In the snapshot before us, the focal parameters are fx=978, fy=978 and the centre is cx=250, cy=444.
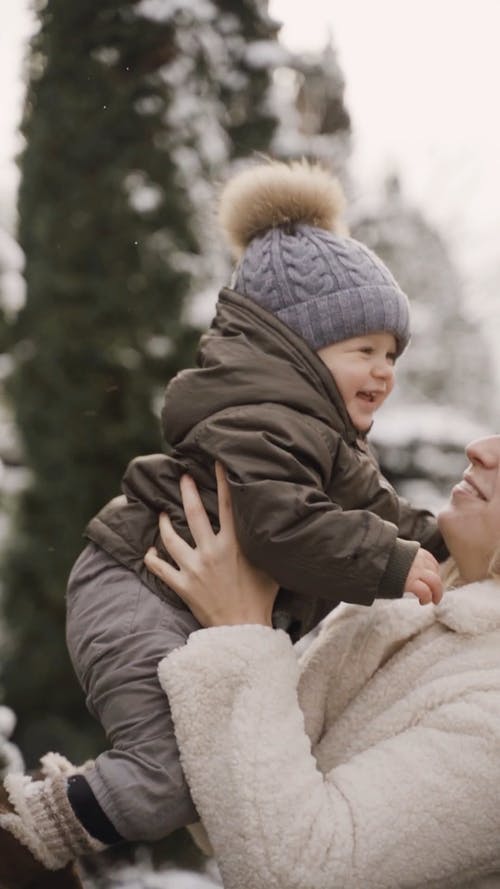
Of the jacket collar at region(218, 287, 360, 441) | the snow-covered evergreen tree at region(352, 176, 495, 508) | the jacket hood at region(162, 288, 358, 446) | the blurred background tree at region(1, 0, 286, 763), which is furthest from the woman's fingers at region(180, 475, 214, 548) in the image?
the snow-covered evergreen tree at region(352, 176, 495, 508)

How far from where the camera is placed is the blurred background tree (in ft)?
11.2

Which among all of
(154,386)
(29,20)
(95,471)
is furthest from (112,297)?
(29,20)

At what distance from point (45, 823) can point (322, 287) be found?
110 centimetres

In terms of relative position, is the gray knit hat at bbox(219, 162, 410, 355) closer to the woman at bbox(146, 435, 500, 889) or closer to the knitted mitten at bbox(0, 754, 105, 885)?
the woman at bbox(146, 435, 500, 889)

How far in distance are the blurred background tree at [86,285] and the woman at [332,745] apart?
1689 mm

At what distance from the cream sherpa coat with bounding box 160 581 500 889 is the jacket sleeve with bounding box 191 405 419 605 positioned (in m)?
0.16

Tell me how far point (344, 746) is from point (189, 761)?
13.4 inches

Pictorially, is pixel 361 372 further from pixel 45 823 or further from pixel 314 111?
pixel 314 111

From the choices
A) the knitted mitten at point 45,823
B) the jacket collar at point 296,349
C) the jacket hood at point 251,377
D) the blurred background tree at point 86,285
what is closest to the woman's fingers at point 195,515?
the jacket hood at point 251,377

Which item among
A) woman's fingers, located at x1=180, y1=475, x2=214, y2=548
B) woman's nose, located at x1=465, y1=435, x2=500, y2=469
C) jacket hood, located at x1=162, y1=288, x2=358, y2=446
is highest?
jacket hood, located at x1=162, y1=288, x2=358, y2=446

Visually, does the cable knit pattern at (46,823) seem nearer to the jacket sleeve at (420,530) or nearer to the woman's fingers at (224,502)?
the woman's fingers at (224,502)

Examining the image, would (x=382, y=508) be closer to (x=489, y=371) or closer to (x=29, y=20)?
(x=29, y=20)

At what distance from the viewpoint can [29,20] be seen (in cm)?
345

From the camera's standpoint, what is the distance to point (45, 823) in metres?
1.63
